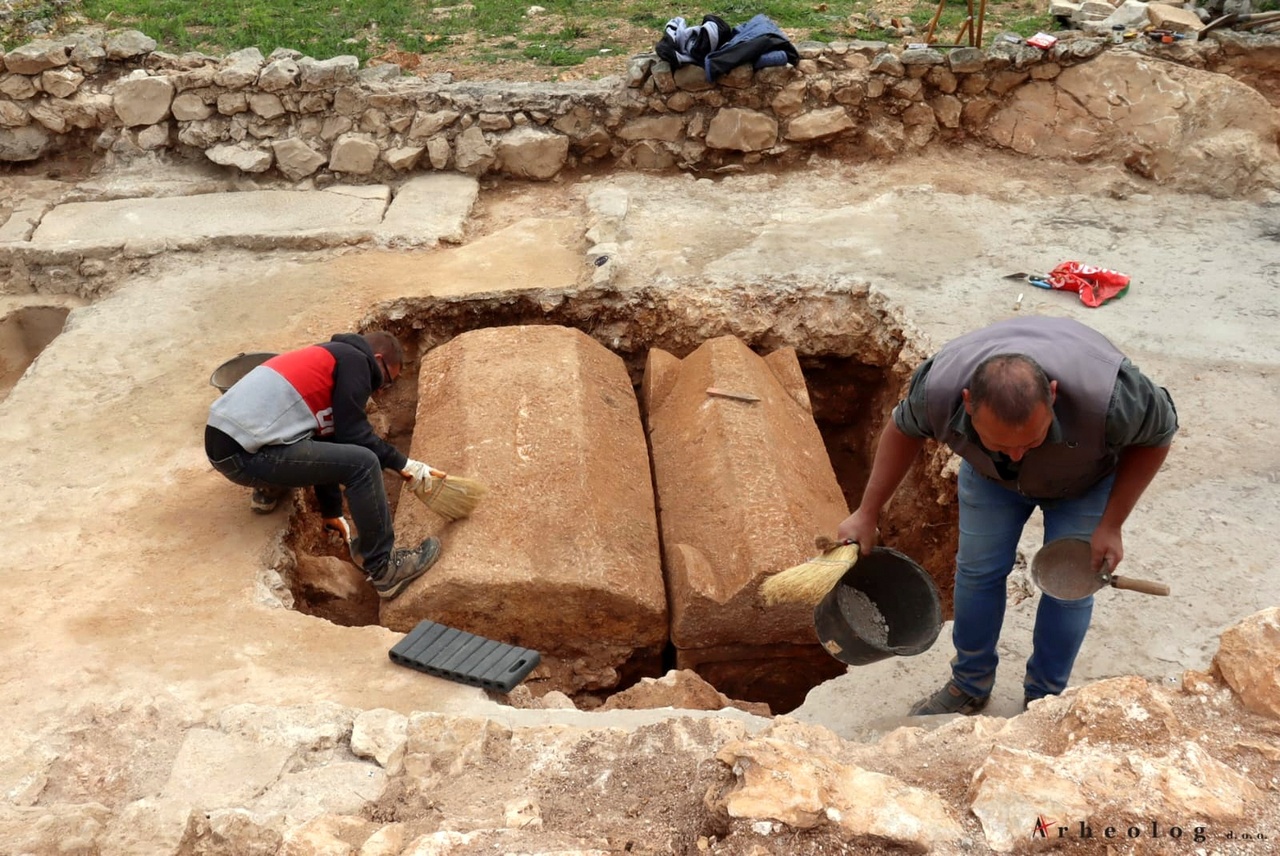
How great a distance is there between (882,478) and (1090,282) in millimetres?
3417

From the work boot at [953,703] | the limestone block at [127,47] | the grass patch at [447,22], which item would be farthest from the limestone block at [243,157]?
the work boot at [953,703]

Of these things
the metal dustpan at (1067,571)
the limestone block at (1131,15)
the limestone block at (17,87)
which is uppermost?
the limestone block at (1131,15)

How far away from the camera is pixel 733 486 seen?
4.72 metres

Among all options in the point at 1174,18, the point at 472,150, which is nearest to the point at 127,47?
the point at 472,150

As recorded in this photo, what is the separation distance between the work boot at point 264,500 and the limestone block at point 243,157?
3.94m

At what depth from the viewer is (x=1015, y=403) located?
105 inches

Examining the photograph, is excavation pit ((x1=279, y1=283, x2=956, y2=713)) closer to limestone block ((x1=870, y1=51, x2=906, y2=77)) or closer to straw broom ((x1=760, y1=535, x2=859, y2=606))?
straw broom ((x1=760, y1=535, x2=859, y2=606))

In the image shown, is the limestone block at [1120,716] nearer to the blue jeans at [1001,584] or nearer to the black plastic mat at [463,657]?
the blue jeans at [1001,584]

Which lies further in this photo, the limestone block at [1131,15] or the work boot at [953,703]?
the limestone block at [1131,15]

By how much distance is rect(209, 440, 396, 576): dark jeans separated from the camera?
166 inches

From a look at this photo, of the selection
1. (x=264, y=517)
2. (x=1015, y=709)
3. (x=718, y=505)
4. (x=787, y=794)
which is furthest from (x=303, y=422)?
(x=1015, y=709)

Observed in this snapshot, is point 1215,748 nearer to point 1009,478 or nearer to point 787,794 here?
point 1009,478

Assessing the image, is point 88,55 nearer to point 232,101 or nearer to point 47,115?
point 47,115

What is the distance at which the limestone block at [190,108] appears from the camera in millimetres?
7734
